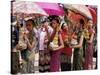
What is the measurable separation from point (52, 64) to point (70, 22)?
1.08 feet

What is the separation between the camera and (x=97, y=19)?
167 cm

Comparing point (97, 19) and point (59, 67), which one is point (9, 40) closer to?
point (59, 67)

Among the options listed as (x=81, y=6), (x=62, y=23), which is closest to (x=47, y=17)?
(x=62, y=23)

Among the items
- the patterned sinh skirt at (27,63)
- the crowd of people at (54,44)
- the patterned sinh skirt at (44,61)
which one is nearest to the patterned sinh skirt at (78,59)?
the crowd of people at (54,44)

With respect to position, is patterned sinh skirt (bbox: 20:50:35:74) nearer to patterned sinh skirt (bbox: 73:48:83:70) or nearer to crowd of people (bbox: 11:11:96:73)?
crowd of people (bbox: 11:11:96:73)

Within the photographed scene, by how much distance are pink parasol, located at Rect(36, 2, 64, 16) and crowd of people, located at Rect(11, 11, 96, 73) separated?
4 centimetres

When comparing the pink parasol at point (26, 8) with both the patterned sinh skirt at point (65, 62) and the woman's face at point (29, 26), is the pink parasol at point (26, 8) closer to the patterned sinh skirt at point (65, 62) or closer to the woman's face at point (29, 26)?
the woman's face at point (29, 26)

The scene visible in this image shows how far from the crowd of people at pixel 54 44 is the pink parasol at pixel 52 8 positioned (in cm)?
4

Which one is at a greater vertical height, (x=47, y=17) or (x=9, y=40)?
(x=47, y=17)

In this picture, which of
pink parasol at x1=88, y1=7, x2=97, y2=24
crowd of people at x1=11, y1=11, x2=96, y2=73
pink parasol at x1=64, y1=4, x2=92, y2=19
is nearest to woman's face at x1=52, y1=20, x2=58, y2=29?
crowd of people at x1=11, y1=11, x2=96, y2=73

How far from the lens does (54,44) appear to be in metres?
1.55

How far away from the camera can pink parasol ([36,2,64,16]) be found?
5.02 feet

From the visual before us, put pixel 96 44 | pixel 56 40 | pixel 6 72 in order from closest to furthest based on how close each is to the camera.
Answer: pixel 6 72, pixel 56 40, pixel 96 44

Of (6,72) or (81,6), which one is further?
(81,6)
